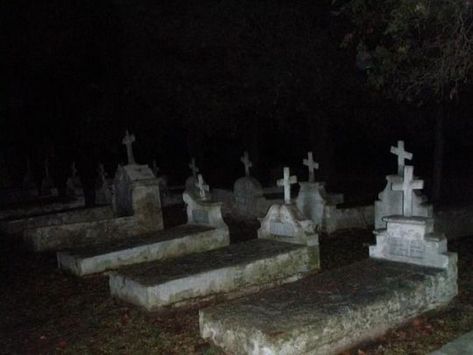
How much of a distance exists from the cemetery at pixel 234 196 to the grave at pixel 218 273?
0.11ft

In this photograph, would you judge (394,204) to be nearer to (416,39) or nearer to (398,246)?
(416,39)

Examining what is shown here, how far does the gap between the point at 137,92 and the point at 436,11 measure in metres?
11.5

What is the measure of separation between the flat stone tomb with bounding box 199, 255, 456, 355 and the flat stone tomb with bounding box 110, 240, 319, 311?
1.26m

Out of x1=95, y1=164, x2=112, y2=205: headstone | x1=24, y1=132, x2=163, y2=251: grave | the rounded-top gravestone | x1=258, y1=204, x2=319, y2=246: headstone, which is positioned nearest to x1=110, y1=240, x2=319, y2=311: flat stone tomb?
x1=258, y1=204, x2=319, y2=246: headstone

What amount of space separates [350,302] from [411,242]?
71.5 inches

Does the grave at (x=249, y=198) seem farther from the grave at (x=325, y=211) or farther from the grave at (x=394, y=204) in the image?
the grave at (x=394, y=204)

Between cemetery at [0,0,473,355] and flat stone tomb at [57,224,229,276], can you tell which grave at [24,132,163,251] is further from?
flat stone tomb at [57,224,229,276]

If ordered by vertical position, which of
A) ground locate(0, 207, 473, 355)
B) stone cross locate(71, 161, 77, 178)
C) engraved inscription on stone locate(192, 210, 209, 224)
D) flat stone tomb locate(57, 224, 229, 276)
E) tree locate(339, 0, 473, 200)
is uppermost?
tree locate(339, 0, 473, 200)

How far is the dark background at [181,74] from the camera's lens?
13336 millimetres

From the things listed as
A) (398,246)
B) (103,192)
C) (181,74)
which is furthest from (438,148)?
(103,192)

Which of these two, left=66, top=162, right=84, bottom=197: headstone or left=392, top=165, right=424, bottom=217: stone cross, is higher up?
left=392, top=165, right=424, bottom=217: stone cross

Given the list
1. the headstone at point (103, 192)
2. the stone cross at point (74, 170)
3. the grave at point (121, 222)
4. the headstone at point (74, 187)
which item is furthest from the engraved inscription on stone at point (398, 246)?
the stone cross at point (74, 170)

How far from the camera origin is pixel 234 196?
50.1ft

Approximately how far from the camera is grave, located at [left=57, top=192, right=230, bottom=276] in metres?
8.79
